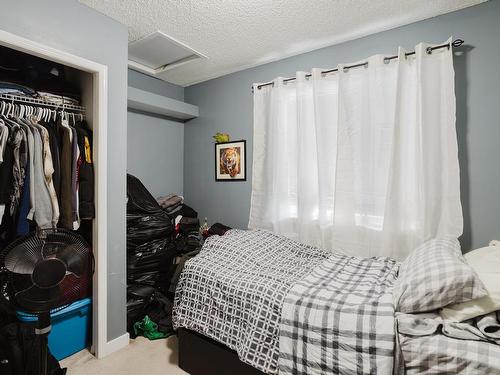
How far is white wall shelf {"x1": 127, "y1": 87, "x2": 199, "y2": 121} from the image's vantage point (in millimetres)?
2688

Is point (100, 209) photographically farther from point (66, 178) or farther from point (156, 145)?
point (156, 145)

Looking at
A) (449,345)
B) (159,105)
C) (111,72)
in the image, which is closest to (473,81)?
(449,345)

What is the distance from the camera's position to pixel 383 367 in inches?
44.6

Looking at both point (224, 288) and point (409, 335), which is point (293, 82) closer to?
point (224, 288)

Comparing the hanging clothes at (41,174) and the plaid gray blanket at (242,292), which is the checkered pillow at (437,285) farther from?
the hanging clothes at (41,174)

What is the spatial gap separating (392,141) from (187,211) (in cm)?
221

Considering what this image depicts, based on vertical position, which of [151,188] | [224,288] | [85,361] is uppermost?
[151,188]

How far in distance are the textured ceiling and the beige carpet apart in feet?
7.95

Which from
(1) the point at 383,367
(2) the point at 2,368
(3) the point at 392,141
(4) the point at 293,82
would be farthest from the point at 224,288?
(4) the point at 293,82

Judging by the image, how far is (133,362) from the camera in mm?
1920

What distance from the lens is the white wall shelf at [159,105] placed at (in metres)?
2.69

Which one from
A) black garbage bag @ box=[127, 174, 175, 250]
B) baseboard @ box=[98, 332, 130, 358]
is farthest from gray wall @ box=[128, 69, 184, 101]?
baseboard @ box=[98, 332, 130, 358]

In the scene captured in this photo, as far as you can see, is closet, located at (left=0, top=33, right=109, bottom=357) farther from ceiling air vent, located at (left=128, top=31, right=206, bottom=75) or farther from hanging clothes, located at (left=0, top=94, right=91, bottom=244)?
ceiling air vent, located at (left=128, top=31, right=206, bottom=75)

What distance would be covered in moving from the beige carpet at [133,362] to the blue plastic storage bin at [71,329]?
0.21ft
